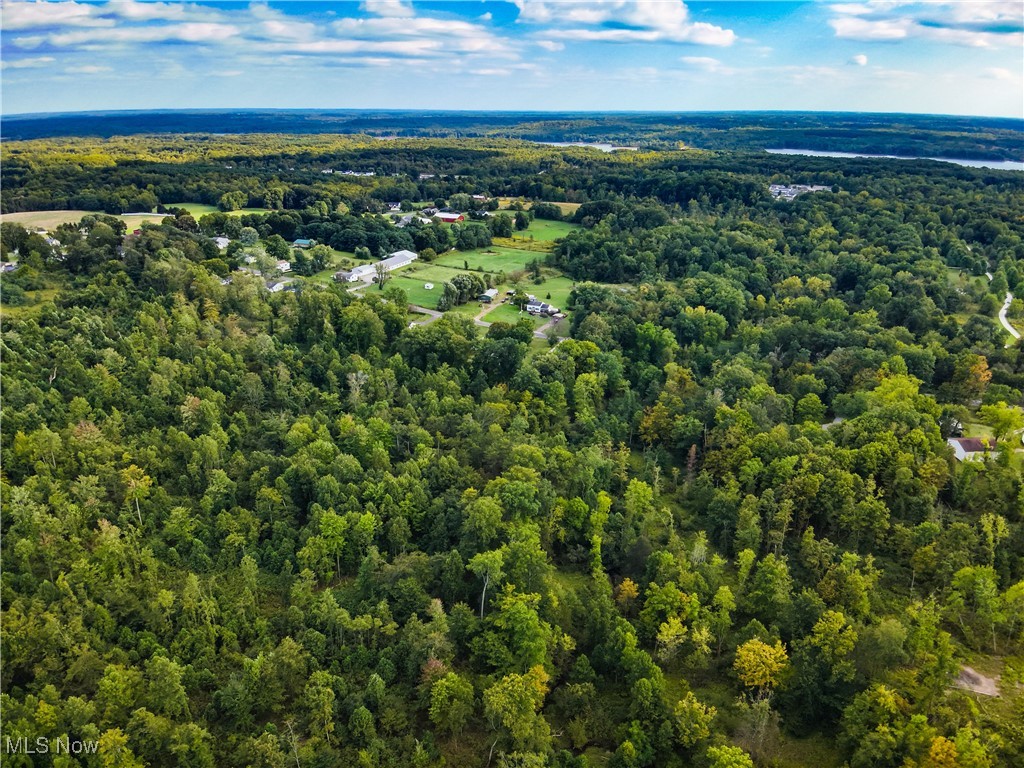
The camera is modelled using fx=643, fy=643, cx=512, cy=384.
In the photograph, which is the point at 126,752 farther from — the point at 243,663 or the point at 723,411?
the point at 723,411

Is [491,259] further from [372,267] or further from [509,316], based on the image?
[509,316]

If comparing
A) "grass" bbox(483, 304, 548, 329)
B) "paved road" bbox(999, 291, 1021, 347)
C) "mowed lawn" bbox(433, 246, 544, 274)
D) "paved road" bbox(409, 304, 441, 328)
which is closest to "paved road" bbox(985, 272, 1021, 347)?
"paved road" bbox(999, 291, 1021, 347)

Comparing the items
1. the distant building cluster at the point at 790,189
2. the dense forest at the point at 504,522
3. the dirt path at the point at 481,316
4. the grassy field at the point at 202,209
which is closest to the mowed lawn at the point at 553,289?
the dirt path at the point at 481,316

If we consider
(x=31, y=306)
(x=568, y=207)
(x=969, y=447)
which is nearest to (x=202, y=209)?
(x=31, y=306)

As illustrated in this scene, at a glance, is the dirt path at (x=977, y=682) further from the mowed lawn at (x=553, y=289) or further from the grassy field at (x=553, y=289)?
the grassy field at (x=553, y=289)

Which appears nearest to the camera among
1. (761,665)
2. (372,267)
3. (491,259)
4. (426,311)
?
(761,665)

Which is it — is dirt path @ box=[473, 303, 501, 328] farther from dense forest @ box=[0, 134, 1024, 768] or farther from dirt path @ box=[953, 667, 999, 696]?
dirt path @ box=[953, 667, 999, 696]

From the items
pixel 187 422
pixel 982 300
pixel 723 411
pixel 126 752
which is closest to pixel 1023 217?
pixel 982 300
